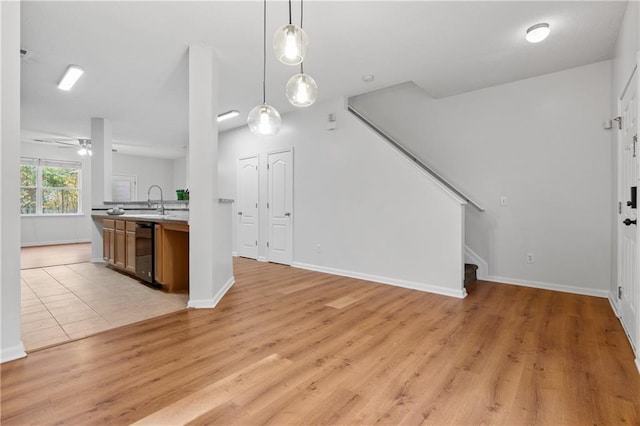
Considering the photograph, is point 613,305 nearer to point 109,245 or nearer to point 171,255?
point 171,255

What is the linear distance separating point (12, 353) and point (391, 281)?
391cm

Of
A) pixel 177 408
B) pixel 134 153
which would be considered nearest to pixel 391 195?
pixel 177 408

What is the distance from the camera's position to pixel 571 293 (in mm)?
3828

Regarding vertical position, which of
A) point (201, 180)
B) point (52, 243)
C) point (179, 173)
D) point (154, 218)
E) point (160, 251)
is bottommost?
point (52, 243)

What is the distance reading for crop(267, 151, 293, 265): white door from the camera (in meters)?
5.62

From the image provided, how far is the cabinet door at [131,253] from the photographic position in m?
4.35

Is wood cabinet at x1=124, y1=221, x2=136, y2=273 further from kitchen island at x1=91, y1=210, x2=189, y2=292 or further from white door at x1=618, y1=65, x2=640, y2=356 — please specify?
white door at x1=618, y1=65, x2=640, y2=356

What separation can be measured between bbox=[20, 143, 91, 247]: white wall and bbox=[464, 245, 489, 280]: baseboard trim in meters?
10.2

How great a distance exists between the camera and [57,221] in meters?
8.48

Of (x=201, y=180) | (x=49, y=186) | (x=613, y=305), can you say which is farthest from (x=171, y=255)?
(x=49, y=186)

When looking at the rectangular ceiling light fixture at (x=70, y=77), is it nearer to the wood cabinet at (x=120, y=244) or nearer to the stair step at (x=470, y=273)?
the wood cabinet at (x=120, y=244)

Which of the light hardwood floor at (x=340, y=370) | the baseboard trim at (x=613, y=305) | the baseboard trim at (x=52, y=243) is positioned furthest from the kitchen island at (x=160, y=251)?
the baseboard trim at (x=52, y=243)

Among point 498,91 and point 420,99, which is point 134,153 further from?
point 498,91

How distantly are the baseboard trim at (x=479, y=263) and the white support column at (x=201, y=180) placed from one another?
373 cm
